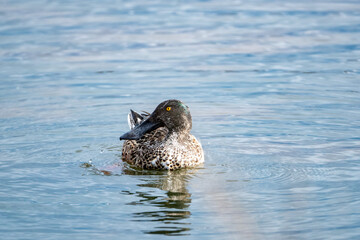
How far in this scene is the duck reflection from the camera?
305 inches

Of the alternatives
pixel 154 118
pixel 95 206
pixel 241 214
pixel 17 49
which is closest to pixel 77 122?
pixel 154 118

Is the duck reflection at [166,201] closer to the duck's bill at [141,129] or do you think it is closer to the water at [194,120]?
the water at [194,120]

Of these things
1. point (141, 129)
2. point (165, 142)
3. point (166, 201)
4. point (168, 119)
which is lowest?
point (166, 201)

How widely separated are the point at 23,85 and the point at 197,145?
19.9 feet

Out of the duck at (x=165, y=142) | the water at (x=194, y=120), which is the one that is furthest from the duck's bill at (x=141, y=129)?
the water at (x=194, y=120)

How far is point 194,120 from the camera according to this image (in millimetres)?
12805

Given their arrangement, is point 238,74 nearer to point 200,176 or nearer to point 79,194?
point 200,176

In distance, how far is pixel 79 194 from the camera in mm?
8953

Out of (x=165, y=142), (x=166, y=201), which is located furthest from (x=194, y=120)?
(x=166, y=201)

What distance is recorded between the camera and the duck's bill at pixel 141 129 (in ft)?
34.1

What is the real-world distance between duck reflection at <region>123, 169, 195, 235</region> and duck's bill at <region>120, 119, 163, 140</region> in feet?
1.48

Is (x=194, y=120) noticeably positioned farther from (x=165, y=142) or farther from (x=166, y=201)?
(x=166, y=201)

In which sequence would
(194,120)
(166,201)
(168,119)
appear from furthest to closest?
1. (194,120)
2. (168,119)
3. (166,201)

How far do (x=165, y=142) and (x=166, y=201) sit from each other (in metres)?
1.93
